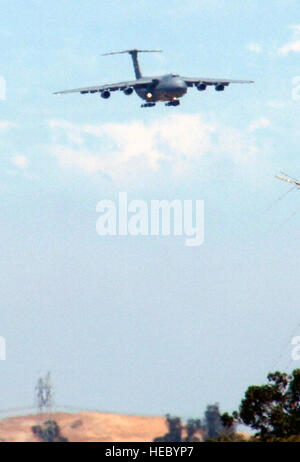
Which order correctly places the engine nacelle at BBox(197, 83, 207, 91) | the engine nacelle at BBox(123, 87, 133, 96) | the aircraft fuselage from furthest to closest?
the engine nacelle at BBox(197, 83, 207, 91) → the engine nacelle at BBox(123, 87, 133, 96) → the aircraft fuselage

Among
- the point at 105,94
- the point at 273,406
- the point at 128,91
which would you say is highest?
the point at 128,91

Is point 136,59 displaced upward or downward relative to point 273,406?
upward

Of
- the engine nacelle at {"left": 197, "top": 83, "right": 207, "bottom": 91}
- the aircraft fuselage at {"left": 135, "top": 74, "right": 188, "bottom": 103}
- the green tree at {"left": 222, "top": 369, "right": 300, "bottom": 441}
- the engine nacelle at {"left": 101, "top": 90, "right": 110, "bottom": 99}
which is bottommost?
the green tree at {"left": 222, "top": 369, "right": 300, "bottom": 441}

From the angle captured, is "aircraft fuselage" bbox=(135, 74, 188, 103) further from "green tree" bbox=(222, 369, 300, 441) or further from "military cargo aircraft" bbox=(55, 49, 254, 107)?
"green tree" bbox=(222, 369, 300, 441)

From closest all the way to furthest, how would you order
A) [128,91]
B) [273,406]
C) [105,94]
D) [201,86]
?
[273,406]
[105,94]
[128,91]
[201,86]

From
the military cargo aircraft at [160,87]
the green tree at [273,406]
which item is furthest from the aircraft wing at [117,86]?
the green tree at [273,406]

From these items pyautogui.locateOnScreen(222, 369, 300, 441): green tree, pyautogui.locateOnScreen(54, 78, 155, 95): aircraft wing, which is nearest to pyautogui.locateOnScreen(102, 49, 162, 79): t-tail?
pyautogui.locateOnScreen(54, 78, 155, 95): aircraft wing

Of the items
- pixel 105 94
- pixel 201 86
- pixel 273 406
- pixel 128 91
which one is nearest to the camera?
pixel 273 406

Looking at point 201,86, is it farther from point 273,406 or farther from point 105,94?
point 273,406

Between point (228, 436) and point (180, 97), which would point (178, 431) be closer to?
point (228, 436)

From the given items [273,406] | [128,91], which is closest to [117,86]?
[128,91]

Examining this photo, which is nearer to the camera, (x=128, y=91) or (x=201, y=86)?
(x=128, y=91)

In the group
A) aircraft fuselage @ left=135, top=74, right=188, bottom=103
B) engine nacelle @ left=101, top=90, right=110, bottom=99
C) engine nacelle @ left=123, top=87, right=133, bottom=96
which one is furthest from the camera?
engine nacelle @ left=123, top=87, right=133, bottom=96
